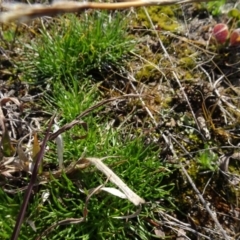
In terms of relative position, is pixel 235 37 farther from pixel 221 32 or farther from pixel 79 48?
pixel 79 48

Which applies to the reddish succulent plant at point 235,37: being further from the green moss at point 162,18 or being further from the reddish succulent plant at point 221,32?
the green moss at point 162,18

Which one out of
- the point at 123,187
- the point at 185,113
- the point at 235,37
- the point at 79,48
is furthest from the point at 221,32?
the point at 123,187

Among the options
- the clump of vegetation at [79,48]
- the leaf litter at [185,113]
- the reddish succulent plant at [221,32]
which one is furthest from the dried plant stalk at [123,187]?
the reddish succulent plant at [221,32]

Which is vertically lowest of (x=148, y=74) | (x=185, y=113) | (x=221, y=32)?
(x=185, y=113)

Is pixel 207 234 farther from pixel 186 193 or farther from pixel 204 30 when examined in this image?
pixel 204 30

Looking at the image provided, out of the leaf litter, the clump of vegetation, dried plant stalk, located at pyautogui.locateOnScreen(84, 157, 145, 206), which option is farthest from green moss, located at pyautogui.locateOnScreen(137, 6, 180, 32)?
dried plant stalk, located at pyautogui.locateOnScreen(84, 157, 145, 206)

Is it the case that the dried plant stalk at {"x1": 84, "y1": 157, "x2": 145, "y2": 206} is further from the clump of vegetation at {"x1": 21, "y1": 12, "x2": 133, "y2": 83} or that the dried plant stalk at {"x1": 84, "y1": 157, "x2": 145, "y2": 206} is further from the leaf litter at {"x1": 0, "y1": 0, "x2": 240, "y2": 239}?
the clump of vegetation at {"x1": 21, "y1": 12, "x2": 133, "y2": 83}
